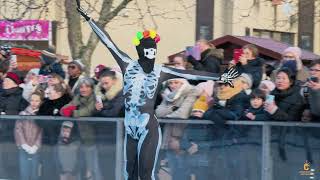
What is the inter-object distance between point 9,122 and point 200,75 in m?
3.31

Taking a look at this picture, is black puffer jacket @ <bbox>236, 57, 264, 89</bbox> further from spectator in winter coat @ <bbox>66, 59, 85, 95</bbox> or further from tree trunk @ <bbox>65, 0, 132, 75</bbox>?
tree trunk @ <bbox>65, 0, 132, 75</bbox>

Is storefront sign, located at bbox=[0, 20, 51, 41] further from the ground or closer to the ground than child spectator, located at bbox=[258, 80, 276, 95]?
further from the ground

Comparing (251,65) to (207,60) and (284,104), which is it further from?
(284,104)

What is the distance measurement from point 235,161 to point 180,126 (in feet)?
2.65

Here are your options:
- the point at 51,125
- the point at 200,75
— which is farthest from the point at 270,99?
the point at 51,125

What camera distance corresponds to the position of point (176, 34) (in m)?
26.0

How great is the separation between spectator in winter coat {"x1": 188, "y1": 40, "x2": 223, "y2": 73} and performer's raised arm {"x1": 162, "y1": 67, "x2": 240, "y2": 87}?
2.06 m

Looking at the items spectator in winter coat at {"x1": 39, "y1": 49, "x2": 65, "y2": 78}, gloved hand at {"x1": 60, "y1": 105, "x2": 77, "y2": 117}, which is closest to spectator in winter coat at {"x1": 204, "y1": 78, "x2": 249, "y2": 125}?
gloved hand at {"x1": 60, "y1": 105, "x2": 77, "y2": 117}

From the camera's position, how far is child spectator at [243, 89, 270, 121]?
26.1 feet

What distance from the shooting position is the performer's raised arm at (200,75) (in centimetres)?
719

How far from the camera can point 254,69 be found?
29.5 feet

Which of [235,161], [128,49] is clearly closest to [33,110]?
[235,161]

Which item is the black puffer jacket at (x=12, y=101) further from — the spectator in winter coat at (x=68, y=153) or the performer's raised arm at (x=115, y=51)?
the performer's raised arm at (x=115, y=51)

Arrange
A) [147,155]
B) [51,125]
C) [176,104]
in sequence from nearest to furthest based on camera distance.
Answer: [147,155]
[176,104]
[51,125]
